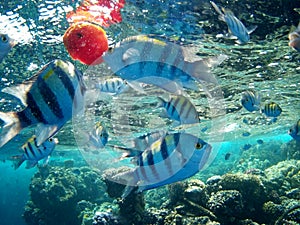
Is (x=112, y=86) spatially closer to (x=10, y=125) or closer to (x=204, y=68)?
(x=204, y=68)

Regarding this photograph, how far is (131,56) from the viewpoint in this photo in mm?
2168

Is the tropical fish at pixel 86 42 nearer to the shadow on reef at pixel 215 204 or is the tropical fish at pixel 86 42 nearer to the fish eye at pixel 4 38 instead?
the fish eye at pixel 4 38

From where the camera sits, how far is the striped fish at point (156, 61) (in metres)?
2.16

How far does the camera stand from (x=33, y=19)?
8.30 metres

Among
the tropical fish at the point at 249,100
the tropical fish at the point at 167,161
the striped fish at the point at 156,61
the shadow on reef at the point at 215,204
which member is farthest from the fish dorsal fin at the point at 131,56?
the shadow on reef at the point at 215,204

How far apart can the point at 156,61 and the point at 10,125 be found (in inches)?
49.3

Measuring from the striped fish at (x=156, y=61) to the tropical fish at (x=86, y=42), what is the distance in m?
0.72

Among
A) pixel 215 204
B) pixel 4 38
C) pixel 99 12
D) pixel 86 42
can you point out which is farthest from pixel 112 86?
pixel 215 204

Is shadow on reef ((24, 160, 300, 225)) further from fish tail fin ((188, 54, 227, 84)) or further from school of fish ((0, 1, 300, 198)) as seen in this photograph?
fish tail fin ((188, 54, 227, 84))

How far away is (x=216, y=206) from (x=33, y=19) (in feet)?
30.0

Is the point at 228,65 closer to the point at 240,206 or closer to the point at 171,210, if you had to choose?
the point at 240,206

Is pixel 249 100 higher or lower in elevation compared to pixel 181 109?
lower

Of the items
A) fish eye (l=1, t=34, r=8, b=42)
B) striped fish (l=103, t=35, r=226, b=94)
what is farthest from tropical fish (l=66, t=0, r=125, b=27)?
striped fish (l=103, t=35, r=226, b=94)

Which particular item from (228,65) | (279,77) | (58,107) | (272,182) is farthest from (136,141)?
(279,77)
